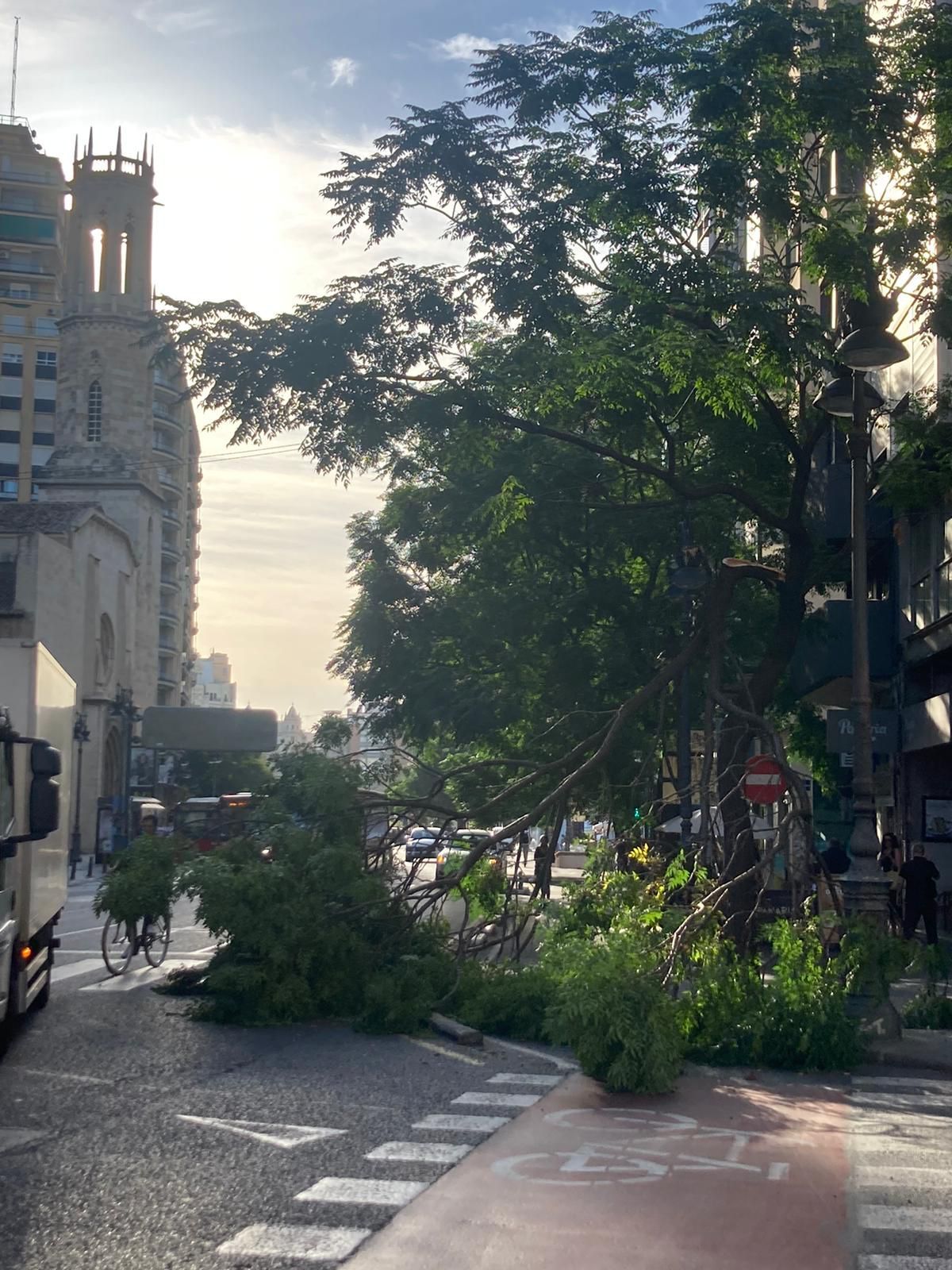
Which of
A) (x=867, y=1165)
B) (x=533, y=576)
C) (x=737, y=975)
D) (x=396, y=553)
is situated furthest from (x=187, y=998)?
(x=396, y=553)

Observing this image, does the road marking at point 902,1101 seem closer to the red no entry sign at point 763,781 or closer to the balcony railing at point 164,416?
the red no entry sign at point 763,781

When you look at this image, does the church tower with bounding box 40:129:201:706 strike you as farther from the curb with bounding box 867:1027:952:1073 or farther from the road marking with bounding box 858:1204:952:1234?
Result: the road marking with bounding box 858:1204:952:1234

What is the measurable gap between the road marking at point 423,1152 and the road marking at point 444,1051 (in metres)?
3.17

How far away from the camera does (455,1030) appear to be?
12.8m

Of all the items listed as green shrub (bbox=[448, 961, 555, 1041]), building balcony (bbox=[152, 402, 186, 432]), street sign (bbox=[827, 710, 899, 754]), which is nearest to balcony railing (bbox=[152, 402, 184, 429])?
building balcony (bbox=[152, 402, 186, 432])

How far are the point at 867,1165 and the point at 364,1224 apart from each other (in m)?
3.19

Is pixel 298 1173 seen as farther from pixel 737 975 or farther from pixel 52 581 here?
pixel 52 581

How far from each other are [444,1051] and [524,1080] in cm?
139

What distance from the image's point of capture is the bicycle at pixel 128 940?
16.7m

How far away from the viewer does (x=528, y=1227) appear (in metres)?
6.77

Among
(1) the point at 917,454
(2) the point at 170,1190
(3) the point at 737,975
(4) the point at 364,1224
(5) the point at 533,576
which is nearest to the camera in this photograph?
(4) the point at 364,1224

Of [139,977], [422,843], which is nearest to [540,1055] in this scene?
[422,843]

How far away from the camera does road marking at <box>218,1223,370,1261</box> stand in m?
6.22

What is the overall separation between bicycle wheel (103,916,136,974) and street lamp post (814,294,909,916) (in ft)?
26.0
